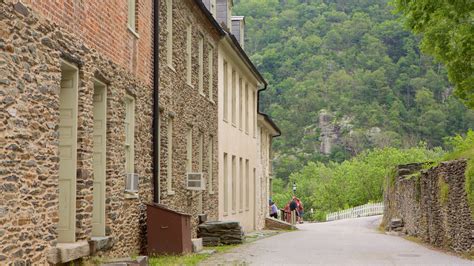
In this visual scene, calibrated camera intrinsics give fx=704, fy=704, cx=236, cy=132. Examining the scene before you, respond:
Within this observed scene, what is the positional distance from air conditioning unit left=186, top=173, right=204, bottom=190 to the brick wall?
416 cm

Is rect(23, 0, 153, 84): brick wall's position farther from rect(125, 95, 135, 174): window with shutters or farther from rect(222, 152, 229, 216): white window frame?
rect(222, 152, 229, 216): white window frame

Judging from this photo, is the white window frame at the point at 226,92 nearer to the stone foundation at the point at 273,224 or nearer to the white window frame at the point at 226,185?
the white window frame at the point at 226,185

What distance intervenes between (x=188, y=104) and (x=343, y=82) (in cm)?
10338

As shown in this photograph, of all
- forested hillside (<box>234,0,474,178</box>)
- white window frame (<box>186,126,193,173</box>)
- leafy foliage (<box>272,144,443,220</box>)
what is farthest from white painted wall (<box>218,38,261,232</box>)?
forested hillside (<box>234,0,474,178</box>)

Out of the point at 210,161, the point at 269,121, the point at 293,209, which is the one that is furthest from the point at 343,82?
the point at 210,161

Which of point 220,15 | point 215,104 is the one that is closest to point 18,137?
point 215,104

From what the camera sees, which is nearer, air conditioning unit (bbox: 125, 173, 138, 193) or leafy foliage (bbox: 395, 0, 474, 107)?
air conditioning unit (bbox: 125, 173, 138, 193)

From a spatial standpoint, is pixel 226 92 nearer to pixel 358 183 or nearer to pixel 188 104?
pixel 188 104

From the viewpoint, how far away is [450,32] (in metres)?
16.0

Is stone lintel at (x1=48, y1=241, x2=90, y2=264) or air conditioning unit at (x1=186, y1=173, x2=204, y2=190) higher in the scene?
air conditioning unit at (x1=186, y1=173, x2=204, y2=190)

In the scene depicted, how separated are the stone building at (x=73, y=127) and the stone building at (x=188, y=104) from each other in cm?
146

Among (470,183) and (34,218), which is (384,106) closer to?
(470,183)

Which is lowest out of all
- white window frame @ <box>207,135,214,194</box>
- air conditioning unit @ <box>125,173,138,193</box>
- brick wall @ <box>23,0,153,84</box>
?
air conditioning unit @ <box>125,173,138,193</box>

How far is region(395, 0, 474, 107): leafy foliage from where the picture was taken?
15.7m
